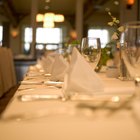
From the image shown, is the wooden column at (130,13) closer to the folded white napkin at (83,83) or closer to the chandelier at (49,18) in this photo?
the chandelier at (49,18)

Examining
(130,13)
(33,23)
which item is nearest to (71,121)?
(33,23)

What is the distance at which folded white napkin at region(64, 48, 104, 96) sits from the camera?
0.85 m

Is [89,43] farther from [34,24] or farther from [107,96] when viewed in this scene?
[34,24]

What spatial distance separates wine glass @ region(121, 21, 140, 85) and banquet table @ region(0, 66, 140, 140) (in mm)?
114

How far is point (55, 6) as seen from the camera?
49.0 feet

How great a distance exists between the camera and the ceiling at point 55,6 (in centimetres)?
1325

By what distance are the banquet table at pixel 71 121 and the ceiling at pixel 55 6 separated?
38.4 ft

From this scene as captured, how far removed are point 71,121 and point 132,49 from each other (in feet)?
1.27

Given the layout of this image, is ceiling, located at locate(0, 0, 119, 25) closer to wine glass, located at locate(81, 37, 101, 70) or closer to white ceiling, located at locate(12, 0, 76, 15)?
white ceiling, located at locate(12, 0, 76, 15)

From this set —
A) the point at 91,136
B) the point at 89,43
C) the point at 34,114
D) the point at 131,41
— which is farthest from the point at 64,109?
the point at 89,43

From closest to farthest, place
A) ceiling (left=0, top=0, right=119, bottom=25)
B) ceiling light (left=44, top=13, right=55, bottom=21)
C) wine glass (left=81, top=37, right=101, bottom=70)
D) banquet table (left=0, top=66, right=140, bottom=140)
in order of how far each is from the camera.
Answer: banquet table (left=0, top=66, right=140, bottom=140) → wine glass (left=81, top=37, right=101, bottom=70) → ceiling light (left=44, top=13, right=55, bottom=21) → ceiling (left=0, top=0, right=119, bottom=25)

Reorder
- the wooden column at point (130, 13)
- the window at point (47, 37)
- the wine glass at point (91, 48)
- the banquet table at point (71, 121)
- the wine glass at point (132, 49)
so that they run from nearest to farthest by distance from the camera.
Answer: the banquet table at point (71, 121) → the wine glass at point (132, 49) → the wine glass at point (91, 48) → the wooden column at point (130, 13) → the window at point (47, 37)

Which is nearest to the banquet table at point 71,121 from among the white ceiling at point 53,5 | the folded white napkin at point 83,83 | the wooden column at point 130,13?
the folded white napkin at point 83,83

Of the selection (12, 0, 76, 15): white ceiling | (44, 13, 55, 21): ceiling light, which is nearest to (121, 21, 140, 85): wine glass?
(44, 13, 55, 21): ceiling light
